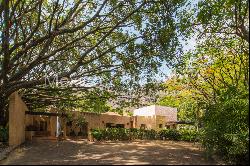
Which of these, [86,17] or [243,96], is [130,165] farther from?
[86,17]

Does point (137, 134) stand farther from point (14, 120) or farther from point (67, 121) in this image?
point (14, 120)

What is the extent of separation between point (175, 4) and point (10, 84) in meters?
7.67

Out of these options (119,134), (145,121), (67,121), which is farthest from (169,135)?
(67,121)

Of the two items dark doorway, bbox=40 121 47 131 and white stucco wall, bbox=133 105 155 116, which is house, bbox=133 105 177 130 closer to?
white stucco wall, bbox=133 105 155 116

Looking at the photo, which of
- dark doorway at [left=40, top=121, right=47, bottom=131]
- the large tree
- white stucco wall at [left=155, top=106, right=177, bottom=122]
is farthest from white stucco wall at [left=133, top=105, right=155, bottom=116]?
the large tree

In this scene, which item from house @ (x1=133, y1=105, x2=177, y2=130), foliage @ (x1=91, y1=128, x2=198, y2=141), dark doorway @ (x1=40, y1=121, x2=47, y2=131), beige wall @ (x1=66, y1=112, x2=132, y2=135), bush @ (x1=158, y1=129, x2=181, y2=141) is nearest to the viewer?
foliage @ (x1=91, y1=128, x2=198, y2=141)

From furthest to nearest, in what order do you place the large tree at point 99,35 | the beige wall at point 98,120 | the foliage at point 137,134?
the beige wall at point 98,120, the foliage at point 137,134, the large tree at point 99,35

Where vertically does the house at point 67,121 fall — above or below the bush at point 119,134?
above

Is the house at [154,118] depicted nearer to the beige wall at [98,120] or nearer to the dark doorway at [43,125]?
the beige wall at [98,120]

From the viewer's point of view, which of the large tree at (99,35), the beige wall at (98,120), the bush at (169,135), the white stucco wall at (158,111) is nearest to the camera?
the large tree at (99,35)

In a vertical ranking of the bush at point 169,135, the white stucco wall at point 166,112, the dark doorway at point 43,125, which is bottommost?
the bush at point 169,135

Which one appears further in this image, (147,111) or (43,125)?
(147,111)

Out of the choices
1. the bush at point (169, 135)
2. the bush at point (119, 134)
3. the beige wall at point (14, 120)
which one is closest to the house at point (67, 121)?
the beige wall at point (14, 120)

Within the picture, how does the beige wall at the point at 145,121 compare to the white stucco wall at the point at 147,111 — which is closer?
the beige wall at the point at 145,121
